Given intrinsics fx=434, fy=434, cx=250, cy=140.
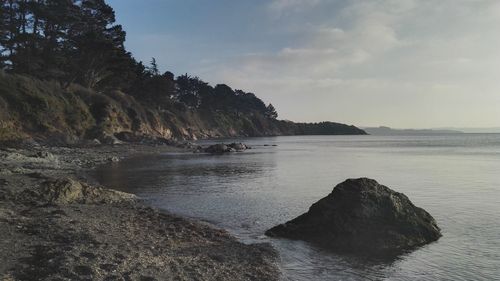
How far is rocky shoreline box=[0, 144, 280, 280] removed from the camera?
372 inches

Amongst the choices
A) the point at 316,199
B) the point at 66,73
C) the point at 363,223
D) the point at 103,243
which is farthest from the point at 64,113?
the point at 363,223

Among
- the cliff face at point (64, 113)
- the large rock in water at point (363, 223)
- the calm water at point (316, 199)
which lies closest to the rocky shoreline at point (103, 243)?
the calm water at point (316, 199)

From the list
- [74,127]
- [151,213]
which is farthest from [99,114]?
[151,213]

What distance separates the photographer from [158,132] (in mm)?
106875

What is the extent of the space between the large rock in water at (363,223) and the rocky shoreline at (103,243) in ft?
7.69

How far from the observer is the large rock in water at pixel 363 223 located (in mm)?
14742

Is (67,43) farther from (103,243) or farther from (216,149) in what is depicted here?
(103,243)

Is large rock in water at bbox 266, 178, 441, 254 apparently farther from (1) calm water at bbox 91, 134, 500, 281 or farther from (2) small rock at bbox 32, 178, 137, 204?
(2) small rock at bbox 32, 178, 137, 204

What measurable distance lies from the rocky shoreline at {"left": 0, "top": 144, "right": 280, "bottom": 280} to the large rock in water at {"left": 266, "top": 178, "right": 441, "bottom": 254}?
2344 millimetres

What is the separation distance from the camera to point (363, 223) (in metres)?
15.3

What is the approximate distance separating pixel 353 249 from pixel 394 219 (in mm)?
2333

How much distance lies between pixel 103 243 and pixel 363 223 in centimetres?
871


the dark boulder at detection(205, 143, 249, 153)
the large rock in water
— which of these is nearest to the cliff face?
the dark boulder at detection(205, 143, 249, 153)

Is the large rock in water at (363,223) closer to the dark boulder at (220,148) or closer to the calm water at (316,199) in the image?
the calm water at (316,199)
